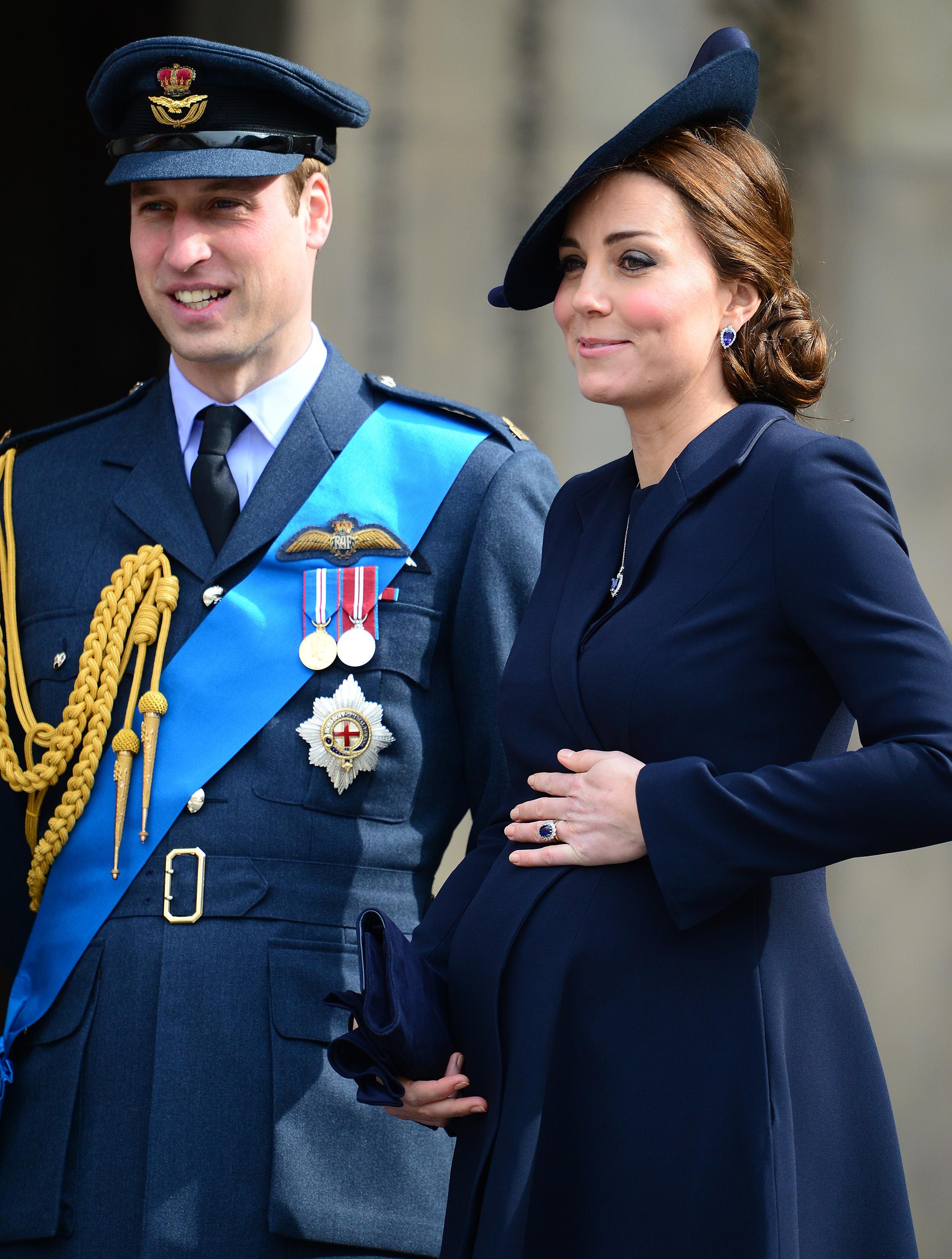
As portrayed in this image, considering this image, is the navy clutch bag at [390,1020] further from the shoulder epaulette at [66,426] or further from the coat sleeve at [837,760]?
the shoulder epaulette at [66,426]

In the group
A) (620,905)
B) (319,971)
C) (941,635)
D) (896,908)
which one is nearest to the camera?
(941,635)

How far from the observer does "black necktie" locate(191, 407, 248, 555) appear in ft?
7.92

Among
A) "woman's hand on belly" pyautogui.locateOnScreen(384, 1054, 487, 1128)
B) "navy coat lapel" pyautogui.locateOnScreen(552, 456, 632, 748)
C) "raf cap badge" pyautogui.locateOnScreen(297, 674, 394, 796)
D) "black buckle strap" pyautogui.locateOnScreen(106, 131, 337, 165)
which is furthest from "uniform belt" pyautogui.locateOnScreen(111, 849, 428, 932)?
"black buckle strap" pyautogui.locateOnScreen(106, 131, 337, 165)

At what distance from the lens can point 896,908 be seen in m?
3.57

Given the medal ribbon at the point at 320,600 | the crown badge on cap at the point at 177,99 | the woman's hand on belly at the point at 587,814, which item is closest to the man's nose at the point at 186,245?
the crown badge on cap at the point at 177,99

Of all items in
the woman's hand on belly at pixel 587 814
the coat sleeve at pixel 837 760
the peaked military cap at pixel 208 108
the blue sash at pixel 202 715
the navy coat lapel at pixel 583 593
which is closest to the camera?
the coat sleeve at pixel 837 760

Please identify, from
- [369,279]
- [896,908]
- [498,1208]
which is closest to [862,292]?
[369,279]

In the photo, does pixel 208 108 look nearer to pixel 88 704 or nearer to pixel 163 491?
pixel 163 491

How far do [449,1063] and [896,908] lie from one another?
6.28 feet

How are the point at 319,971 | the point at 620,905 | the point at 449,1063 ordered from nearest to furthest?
the point at 620,905, the point at 449,1063, the point at 319,971

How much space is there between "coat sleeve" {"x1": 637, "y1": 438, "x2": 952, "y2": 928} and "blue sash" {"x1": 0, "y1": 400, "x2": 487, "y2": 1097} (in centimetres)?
75

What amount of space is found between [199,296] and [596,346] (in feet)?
2.29

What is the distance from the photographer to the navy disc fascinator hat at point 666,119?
191 cm

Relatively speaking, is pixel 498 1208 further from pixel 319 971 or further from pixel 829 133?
pixel 829 133
